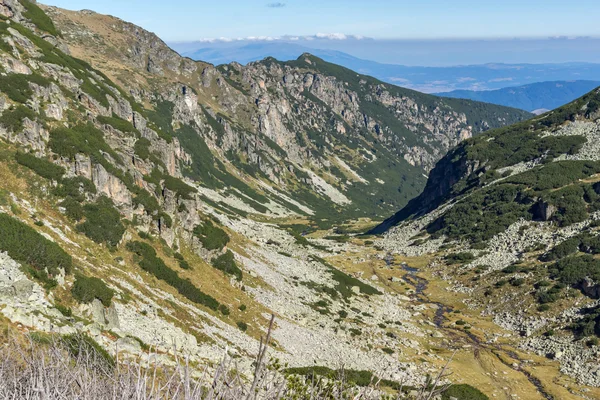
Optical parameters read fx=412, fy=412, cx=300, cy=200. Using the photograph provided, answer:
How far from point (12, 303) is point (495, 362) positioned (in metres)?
51.7

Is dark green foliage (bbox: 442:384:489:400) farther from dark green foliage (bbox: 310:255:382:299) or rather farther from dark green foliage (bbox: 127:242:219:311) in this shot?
dark green foliage (bbox: 310:255:382:299)

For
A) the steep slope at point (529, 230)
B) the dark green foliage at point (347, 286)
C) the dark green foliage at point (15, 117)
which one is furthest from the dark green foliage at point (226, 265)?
the steep slope at point (529, 230)

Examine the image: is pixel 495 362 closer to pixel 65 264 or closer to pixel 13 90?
pixel 65 264

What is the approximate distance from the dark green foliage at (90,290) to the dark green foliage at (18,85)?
86.8 feet

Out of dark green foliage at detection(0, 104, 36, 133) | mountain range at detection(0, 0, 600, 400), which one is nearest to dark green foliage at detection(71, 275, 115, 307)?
mountain range at detection(0, 0, 600, 400)

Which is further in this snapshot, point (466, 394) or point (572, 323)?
point (572, 323)

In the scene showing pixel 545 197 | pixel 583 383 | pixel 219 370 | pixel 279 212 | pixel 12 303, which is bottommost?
pixel 279 212

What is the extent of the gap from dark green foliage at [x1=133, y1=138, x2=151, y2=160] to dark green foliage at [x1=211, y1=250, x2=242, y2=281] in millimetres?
17084

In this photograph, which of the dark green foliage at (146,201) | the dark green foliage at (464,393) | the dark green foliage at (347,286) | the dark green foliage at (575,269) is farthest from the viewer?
the dark green foliage at (347,286)

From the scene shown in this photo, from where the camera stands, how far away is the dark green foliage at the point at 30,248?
78.3 feet

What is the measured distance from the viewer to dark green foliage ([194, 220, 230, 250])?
171 ft

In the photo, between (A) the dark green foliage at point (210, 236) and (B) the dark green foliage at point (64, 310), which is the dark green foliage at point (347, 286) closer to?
(A) the dark green foliage at point (210, 236)

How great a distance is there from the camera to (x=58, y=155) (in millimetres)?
39344

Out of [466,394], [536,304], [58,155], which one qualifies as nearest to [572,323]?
[536,304]
